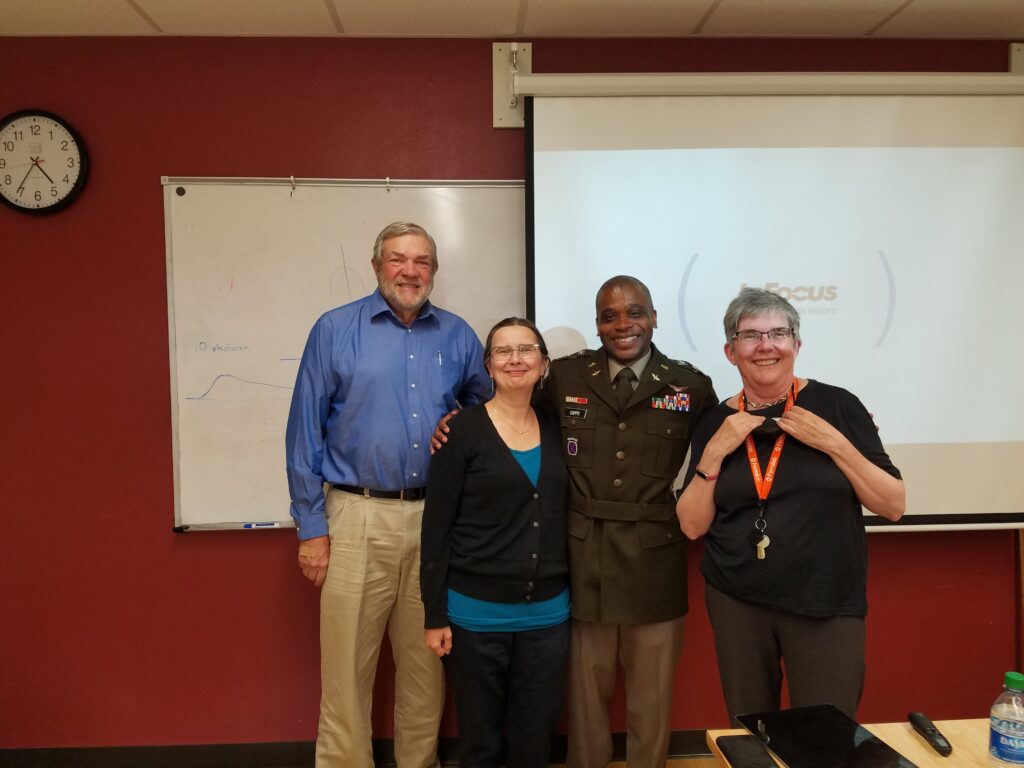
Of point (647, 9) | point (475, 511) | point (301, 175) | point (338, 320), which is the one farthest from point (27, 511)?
point (647, 9)

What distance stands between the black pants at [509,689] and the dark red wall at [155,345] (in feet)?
2.74

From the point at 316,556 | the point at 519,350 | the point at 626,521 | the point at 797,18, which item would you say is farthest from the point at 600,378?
the point at 797,18

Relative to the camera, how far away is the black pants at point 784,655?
1.46 metres

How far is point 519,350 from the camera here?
1.72 m

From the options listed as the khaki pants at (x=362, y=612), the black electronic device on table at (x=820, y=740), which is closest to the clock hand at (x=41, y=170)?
the khaki pants at (x=362, y=612)

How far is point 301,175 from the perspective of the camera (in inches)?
93.8

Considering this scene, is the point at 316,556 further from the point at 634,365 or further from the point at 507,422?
the point at 634,365

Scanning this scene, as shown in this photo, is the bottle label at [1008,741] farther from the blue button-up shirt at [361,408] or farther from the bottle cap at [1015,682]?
the blue button-up shirt at [361,408]

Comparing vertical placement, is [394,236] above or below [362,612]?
above

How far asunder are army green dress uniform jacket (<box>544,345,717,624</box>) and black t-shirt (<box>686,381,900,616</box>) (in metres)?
0.24

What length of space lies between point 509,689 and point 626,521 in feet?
1.96

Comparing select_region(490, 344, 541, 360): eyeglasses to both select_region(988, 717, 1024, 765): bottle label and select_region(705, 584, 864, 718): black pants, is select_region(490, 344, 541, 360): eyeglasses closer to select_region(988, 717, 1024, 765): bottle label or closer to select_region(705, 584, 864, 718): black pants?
select_region(705, 584, 864, 718): black pants

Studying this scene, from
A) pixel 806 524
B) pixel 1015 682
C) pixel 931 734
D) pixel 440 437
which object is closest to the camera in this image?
pixel 1015 682

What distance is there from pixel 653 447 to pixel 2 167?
8.66ft
